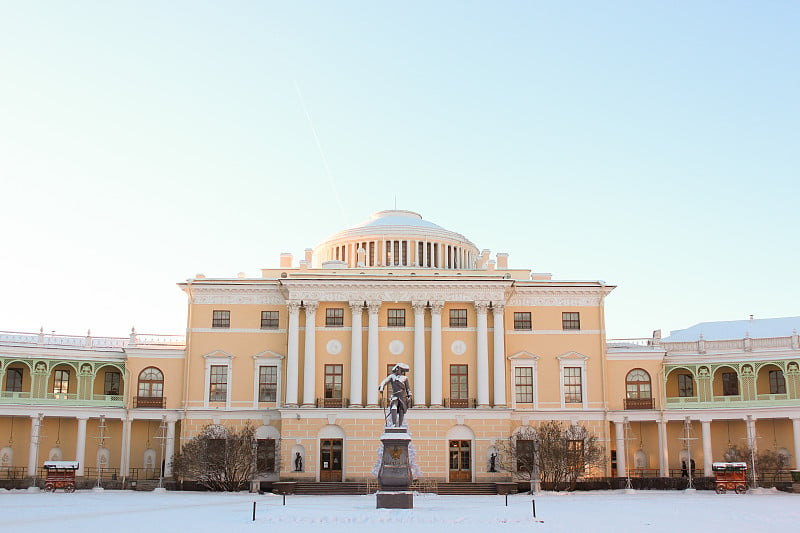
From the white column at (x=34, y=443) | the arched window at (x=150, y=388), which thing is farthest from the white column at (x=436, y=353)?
the white column at (x=34, y=443)

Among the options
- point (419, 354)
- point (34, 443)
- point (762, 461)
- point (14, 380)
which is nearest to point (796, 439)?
point (762, 461)

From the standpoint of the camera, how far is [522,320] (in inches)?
2414

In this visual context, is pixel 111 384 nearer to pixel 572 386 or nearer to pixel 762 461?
pixel 572 386

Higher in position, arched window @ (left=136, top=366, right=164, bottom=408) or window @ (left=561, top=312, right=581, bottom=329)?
window @ (left=561, top=312, right=581, bottom=329)

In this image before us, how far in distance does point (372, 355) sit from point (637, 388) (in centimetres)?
1746

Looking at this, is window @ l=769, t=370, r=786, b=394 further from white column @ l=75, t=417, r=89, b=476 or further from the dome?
white column @ l=75, t=417, r=89, b=476

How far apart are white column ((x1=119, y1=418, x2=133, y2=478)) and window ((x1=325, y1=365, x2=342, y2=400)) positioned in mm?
12679

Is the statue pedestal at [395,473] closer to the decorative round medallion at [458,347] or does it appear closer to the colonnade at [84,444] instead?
the decorative round medallion at [458,347]

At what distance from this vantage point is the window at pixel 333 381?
2320 inches

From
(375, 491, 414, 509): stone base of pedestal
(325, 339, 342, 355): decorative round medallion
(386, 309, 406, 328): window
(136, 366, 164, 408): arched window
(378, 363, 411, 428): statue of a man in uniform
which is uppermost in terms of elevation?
(386, 309, 406, 328): window

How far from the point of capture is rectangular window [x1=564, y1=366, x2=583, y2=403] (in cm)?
6019

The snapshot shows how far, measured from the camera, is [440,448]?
186 feet

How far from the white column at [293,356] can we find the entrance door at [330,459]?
3.14 m

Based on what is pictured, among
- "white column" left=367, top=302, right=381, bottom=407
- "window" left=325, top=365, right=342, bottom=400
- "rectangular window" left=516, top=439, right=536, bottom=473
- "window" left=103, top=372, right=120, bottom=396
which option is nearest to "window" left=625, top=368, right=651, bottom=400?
"rectangular window" left=516, top=439, right=536, bottom=473
